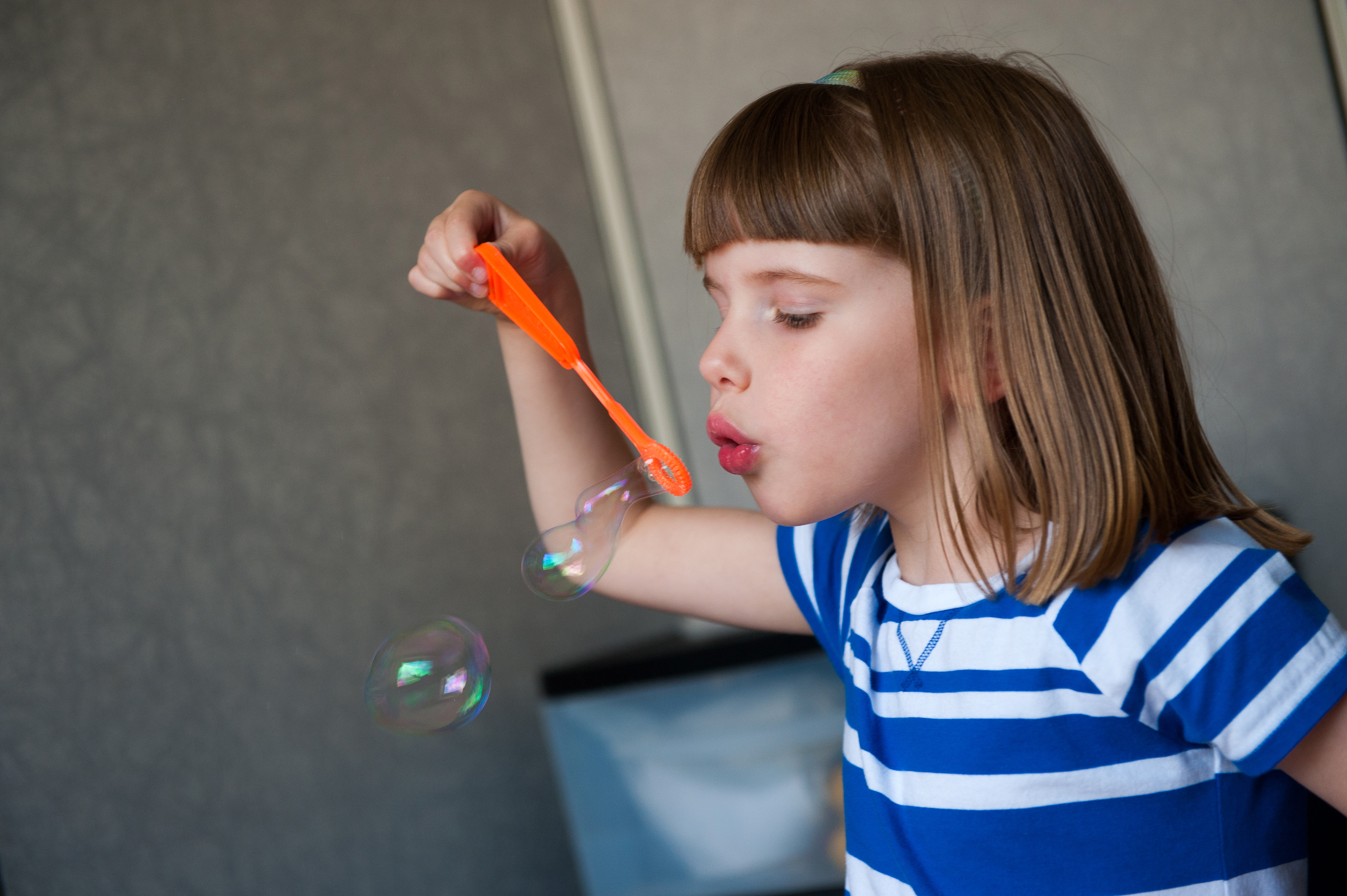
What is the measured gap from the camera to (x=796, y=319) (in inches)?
22.1

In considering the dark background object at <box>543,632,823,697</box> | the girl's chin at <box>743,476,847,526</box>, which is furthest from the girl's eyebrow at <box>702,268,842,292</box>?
the dark background object at <box>543,632,823,697</box>

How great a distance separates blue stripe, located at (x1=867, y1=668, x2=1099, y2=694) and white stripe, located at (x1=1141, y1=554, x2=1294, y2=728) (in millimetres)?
37

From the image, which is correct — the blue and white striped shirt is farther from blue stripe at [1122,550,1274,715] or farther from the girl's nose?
the girl's nose

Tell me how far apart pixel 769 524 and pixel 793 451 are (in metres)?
0.22

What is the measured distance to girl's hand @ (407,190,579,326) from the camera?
25.3 inches

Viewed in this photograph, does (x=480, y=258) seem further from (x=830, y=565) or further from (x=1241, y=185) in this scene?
(x=1241, y=185)

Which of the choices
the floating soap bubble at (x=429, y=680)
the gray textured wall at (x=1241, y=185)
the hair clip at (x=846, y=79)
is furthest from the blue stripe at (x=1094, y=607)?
the gray textured wall at (x=1241, y=185)

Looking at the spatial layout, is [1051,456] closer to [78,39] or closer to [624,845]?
[624,845]

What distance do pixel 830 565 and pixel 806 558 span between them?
2 cm

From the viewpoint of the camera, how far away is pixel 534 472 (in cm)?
78

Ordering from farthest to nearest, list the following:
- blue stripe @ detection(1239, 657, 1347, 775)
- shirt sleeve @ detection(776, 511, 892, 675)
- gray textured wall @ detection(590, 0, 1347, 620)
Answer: gray textured wall @ detection(590, 0, 1347, 620), shirt sleeve @ detection(776, 511, 892, 675), blue stripe @ detection(1239, 657, 1347, 775)

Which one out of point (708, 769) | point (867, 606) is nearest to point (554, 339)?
point (867, 606)

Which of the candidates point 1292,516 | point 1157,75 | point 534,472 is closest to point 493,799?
point 534,472

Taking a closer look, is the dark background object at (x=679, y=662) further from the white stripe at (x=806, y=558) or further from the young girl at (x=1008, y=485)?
the young girl at (x=1008, y=485)
